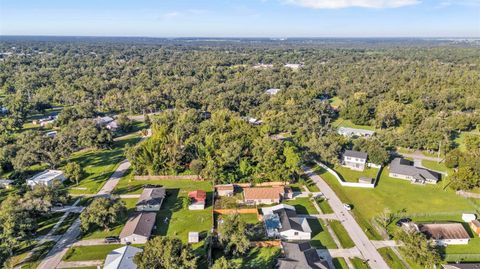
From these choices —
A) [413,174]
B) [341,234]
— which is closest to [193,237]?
[341,234]

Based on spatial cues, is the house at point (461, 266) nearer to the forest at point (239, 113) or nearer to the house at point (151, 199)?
the forest at point (239, 113)

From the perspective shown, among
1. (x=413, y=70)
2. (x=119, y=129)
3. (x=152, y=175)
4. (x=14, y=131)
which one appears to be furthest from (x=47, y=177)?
(x=413, y=70)

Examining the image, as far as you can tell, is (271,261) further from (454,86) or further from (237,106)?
(454,86)

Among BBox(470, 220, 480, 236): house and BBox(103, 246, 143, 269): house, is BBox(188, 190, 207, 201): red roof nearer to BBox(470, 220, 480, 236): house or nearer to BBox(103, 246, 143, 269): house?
BBox(103, 246, 143, 269): house

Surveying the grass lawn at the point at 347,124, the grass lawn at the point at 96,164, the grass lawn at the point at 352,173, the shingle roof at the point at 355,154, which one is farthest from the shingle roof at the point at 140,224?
the grass lawn at the point at 347,124

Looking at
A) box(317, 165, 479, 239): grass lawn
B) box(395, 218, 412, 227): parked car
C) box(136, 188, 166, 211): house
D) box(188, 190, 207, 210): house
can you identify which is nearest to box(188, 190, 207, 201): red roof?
box(188, 190, 207, 210): house
